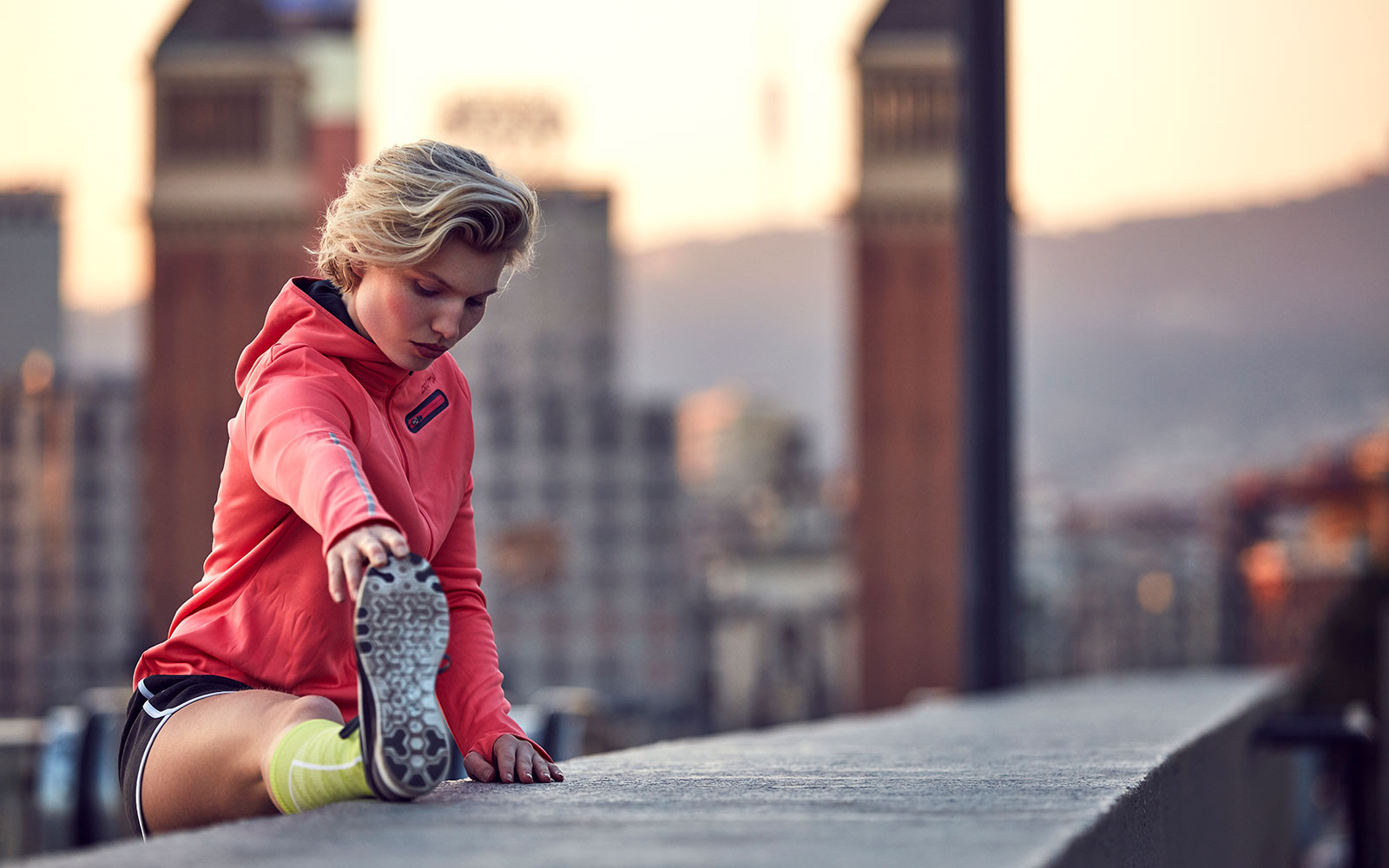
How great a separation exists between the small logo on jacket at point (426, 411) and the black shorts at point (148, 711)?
14.5 inches

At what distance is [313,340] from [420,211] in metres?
0.22

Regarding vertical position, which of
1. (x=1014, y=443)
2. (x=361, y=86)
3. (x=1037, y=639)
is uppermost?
(x=361, y=86)

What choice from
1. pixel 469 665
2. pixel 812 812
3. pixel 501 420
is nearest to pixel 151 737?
pixel 469 665

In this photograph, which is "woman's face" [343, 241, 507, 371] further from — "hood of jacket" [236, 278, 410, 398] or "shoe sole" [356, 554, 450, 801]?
"shoe sole" [356, 554, 450, 801]

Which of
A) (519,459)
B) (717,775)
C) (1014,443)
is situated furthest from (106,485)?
(717,775)

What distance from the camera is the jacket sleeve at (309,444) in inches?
65.8

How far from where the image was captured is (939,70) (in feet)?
123

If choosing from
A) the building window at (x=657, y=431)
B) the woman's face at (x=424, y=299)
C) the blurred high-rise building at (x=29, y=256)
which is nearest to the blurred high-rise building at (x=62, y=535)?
the blurred high-rise building at (x=29, y=256)

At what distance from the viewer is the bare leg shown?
1.78 metres

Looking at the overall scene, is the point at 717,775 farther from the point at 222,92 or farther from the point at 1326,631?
the point at 222,92

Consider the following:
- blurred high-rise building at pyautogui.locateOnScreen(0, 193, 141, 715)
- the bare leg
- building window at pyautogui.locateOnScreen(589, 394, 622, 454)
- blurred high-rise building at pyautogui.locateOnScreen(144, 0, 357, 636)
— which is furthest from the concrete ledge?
blurred high-rise building at pyautogui.locateOnScreen(0, 193, 141, 715)

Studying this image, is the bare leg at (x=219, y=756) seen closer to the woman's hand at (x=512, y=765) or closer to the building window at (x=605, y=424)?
the woman's hand at (x=512, y=765)

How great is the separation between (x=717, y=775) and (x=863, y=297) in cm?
3748

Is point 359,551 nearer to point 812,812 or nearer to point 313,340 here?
point 313,340
